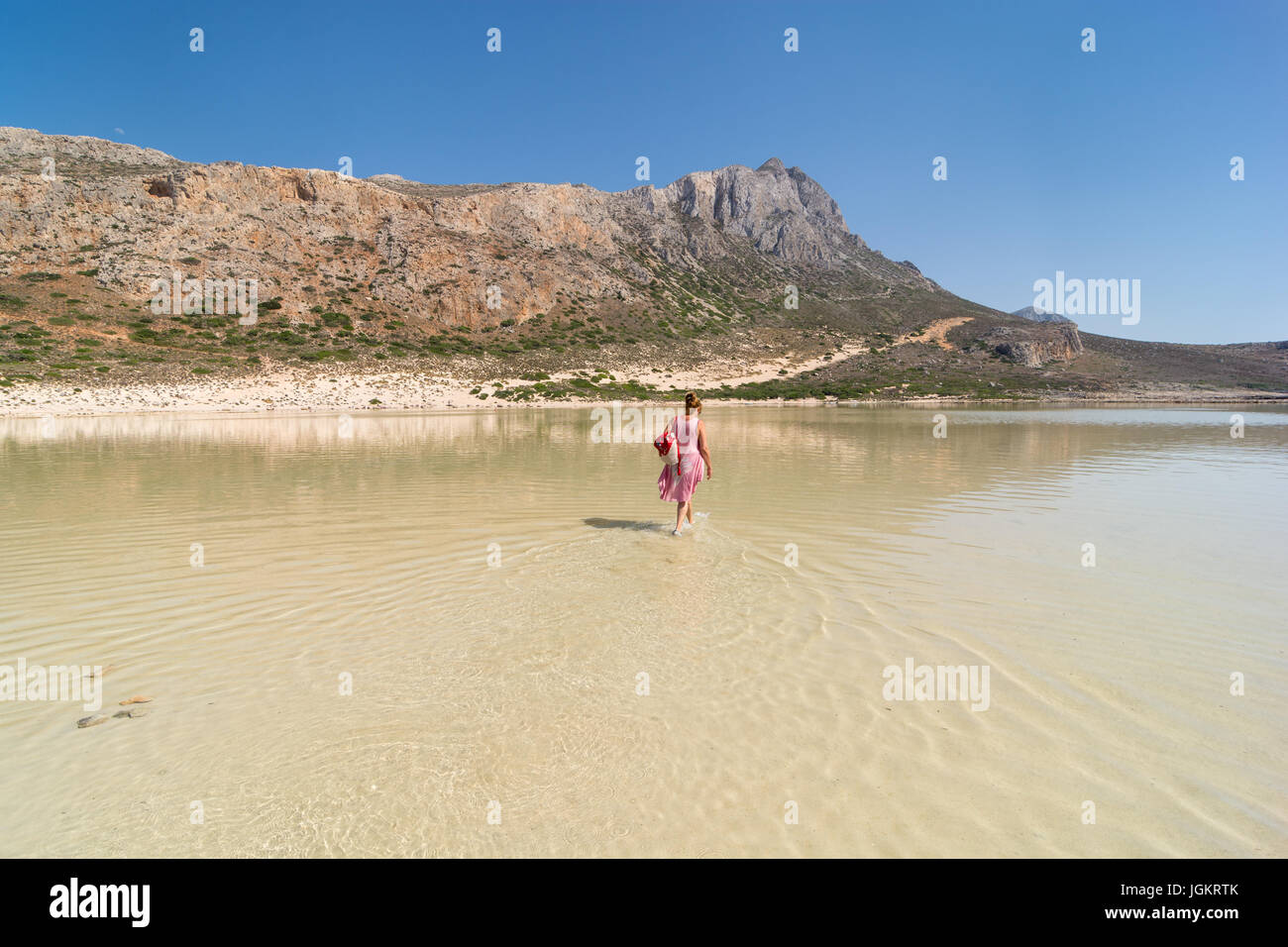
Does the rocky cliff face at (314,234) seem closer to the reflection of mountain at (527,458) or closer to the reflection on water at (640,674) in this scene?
the reflection of mountain at (527,458)

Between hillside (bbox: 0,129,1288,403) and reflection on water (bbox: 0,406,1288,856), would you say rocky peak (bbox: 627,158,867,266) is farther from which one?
reflection on water (bbox: 0,406,1288,856)

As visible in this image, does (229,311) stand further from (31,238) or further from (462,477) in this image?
(462,477)

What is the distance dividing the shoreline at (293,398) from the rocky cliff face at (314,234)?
839 inches

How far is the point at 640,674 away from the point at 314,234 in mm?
85886

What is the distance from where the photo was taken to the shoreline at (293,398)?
39000 mm

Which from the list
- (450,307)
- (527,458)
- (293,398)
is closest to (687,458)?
(527,458)

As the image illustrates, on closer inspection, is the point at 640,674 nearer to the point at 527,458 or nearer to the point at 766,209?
the point at 527,458

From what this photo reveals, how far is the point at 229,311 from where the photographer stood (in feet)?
211

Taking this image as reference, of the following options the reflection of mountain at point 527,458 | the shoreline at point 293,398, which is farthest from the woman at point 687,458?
the shoreline at point 293,398

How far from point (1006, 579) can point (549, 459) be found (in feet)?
45.2

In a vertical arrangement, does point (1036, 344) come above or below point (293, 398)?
above

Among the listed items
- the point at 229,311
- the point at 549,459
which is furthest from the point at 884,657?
the point at 229,311

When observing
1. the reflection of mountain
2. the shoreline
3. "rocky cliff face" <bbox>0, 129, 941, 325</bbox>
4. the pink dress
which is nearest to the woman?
the pink dress

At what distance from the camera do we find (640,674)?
5.35 meters
